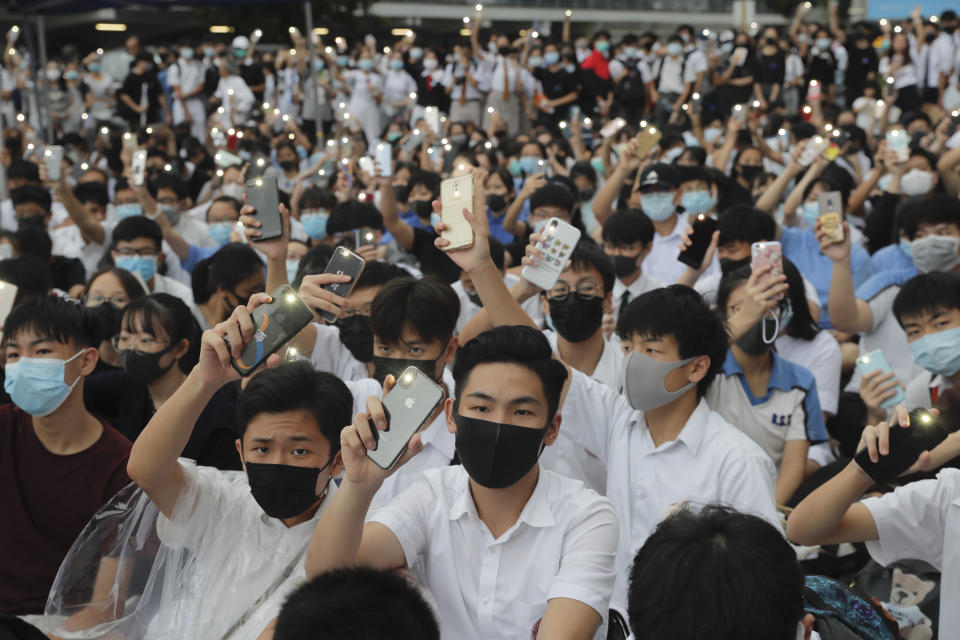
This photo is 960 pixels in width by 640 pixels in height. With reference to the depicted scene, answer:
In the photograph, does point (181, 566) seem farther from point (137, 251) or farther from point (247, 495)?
point (137, 251)

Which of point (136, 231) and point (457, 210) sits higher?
point (457, 210)

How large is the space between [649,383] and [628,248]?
2.23 m

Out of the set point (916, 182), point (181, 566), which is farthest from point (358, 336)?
point (916, 182)

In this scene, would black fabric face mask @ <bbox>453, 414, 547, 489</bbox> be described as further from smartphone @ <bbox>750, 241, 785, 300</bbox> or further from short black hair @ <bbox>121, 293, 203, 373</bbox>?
short black hair @ <bbox>121, 293, 203, 373</bbox>

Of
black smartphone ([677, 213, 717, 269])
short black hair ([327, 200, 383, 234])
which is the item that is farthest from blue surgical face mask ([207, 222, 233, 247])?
black smartphone ([677, 213, 717, 269])

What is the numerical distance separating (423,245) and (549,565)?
4.67m

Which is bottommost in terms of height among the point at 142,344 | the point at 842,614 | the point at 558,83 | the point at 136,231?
the point at 842,614

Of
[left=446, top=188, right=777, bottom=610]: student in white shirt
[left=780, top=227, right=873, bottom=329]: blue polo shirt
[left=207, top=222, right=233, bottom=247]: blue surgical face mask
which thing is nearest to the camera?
[left=446, top=188, right=777, bottom=610]: student in white shirt

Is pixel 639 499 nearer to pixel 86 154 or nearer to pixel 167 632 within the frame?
pixel 167 632

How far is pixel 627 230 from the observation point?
5.23 m

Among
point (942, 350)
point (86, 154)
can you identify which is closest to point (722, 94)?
point (86, 154)

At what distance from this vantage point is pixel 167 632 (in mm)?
2582

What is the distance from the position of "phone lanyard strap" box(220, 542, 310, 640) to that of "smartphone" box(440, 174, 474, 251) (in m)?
1.12

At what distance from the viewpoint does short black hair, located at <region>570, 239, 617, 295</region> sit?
13.0ft
